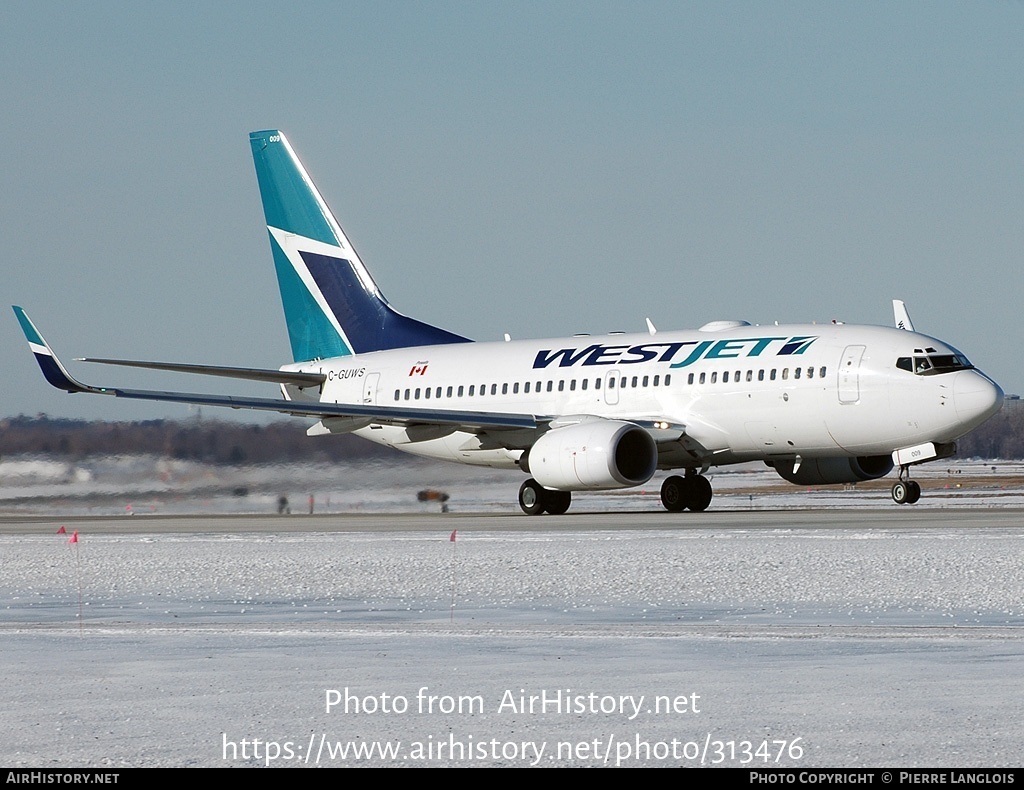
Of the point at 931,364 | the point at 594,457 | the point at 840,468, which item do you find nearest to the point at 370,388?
the point at 594,457

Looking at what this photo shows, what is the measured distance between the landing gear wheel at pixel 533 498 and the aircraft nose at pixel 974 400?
8294 millimetres

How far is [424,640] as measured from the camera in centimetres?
1108

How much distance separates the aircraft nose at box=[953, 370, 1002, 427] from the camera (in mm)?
27375

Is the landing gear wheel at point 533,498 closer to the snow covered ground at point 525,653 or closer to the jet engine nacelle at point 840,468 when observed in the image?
the jet engine nacelle at point 840,468

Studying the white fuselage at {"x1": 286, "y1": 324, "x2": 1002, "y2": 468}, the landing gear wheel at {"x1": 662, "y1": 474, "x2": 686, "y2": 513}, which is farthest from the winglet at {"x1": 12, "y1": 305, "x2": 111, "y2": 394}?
the landing gear wheel at {"x1": 662, "y1": 474, "x2": 686, "y2": 513}

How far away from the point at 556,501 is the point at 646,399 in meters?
2.74

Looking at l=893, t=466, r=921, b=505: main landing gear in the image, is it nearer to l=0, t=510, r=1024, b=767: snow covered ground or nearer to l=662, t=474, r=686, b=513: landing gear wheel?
l=662, t=474, r=686, b=513: landing gear wheel

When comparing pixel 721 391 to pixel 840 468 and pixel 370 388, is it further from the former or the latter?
pixel 370 388

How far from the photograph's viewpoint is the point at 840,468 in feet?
102

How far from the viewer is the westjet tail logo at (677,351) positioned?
29234 millimetres

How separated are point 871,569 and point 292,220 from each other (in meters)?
26.2

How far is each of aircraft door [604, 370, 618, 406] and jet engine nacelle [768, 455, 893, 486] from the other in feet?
11.2

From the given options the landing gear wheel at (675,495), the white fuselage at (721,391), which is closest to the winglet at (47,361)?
the white fuselage at (721,391)

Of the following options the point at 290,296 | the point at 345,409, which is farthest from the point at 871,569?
the point at 290,296
